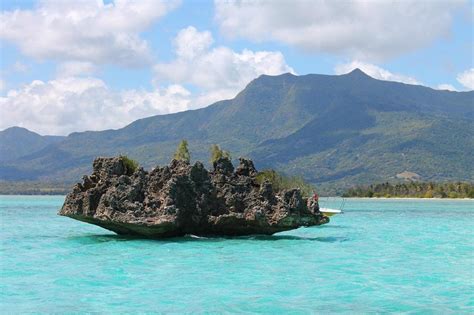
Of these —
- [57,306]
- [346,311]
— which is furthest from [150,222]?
[346,311]

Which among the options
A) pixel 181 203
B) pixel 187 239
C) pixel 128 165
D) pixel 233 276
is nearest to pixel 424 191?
pixel 128 165

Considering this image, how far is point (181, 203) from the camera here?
105 ft

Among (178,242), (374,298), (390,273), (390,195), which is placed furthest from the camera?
(390,195)

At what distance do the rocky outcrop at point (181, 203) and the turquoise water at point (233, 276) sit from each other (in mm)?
841

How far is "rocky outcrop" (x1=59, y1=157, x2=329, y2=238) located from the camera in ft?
103

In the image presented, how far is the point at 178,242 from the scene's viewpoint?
32.4 m

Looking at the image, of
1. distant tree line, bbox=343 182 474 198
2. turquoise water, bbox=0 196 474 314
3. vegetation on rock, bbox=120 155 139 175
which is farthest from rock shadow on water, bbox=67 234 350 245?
distant tree line, bbox=343 182 474 198

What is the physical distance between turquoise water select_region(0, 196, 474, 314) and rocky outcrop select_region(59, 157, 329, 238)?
841 millimetres

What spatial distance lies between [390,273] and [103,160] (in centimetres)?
1787

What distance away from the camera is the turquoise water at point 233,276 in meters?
17.6

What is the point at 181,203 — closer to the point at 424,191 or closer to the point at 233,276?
the point at 233,276

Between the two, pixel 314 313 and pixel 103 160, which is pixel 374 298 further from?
pixel 103 160

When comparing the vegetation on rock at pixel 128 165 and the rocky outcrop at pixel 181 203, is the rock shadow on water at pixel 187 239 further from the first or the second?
the vegetation on rock at pixel 128 165

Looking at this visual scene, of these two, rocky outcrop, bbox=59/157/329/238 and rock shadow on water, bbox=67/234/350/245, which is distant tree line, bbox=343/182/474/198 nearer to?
rock shadow on water, bbox=67/234/350/245
